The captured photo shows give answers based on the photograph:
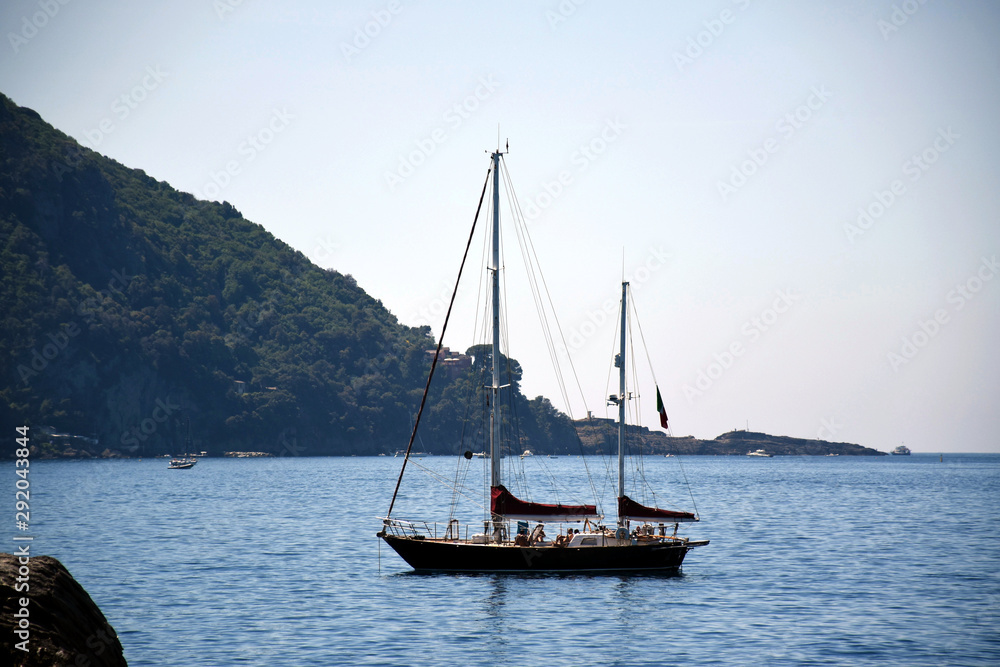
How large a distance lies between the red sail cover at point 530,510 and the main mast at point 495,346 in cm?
50

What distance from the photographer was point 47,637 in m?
15.2

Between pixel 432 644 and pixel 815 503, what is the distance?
79296 millimetres

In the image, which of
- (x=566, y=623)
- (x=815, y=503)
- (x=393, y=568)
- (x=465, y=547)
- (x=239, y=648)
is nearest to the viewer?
(x=239, y=648)

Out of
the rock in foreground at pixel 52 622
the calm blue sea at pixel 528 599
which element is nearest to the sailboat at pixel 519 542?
the calm blue sea at pixel 528 599

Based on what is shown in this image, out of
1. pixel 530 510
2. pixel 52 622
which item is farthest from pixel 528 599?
pixel 52 622

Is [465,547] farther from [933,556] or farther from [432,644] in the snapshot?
[933,556]

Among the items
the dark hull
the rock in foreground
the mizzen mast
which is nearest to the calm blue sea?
the dark hull

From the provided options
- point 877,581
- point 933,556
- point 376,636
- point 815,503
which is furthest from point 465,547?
point 815,503

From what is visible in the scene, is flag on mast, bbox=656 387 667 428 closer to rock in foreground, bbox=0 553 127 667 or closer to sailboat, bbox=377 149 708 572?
sailboat, bbox=377 149 708 572

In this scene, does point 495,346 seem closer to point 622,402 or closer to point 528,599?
point 622,402

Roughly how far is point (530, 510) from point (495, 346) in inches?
294

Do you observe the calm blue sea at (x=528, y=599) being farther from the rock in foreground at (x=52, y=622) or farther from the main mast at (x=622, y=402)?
the rock in foreground at (x=52, y=622)

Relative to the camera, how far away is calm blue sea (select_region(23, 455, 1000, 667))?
27.6 meters

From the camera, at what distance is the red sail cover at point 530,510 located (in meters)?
39.9
